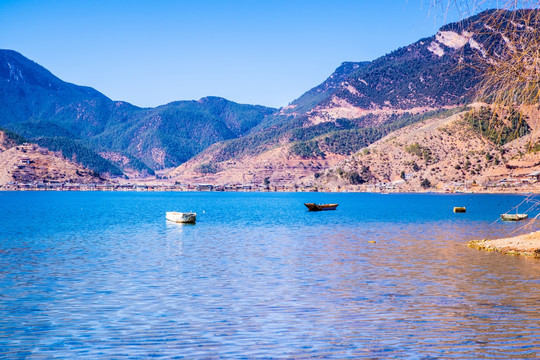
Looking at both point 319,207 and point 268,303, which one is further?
point 319,207

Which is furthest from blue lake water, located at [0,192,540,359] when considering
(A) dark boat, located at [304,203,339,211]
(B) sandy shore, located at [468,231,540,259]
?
(A) dark boat, located at [304,203,339,211]

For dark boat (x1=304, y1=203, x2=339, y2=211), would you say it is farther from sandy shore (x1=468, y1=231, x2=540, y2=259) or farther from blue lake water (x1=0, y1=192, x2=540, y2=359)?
sandy shore (x1=468, y1=231, x2=540, y2=259)

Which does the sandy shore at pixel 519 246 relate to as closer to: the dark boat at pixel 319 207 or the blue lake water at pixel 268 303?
the blue lake water at pixel 268 303

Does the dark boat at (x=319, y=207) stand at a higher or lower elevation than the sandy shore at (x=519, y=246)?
lower

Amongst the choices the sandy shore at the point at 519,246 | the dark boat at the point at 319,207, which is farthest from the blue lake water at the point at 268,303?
the dark boat at the point at 319,207

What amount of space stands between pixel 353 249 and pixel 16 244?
2610cm

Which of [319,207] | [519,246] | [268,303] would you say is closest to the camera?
[268,303]

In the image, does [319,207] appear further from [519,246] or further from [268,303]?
[268,303]

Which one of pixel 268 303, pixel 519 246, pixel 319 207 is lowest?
pixel 319 207

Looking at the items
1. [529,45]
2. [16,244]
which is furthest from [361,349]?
[16,244]

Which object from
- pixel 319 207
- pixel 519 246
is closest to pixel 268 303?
pixel 519 246

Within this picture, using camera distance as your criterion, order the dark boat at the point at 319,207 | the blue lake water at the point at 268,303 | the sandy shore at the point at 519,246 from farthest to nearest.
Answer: the dark boat at the point at 319,207
the sandy shore at the point at 519,246
the blue lake water at the point at 268,303

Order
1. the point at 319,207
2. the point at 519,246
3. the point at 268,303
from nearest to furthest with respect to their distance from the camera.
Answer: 1. the point at 268,303
2. the point at 519,246
3. the point at 319,207

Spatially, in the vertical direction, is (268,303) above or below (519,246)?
below
